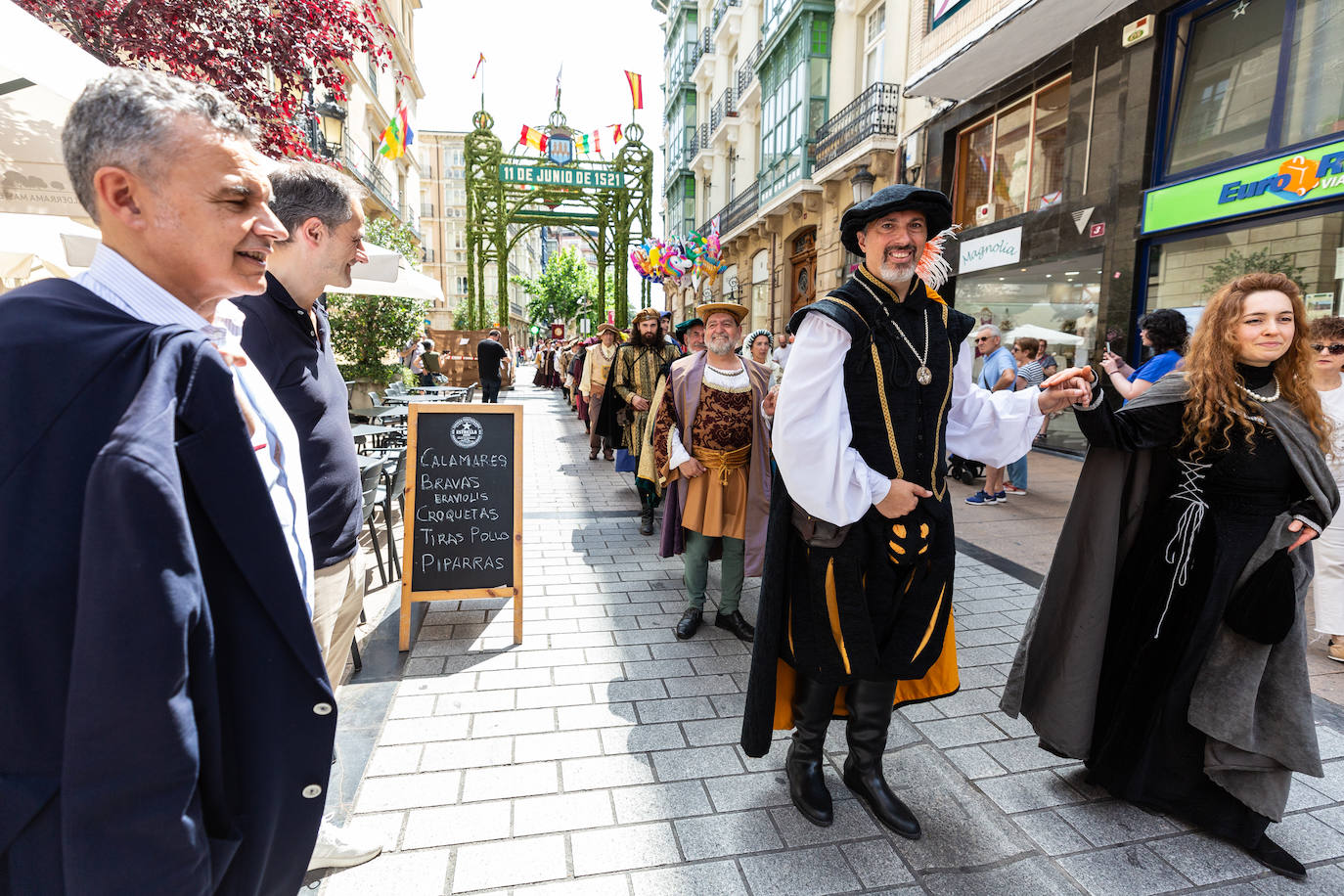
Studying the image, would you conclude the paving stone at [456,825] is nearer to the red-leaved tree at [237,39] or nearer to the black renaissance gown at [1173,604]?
the black renaissance gown at [1173,604]

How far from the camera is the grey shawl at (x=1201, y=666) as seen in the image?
2.35 meters

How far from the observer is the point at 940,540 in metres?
2.48

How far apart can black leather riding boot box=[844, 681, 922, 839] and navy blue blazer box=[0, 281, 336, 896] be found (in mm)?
2082

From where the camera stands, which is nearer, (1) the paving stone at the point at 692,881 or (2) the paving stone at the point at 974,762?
(1) the paving stone at the point at 692,881

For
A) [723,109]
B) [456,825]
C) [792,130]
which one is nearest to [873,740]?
[456,825]

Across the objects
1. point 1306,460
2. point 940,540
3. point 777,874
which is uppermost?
point 1306,460

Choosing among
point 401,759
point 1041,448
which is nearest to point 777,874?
point 401,759

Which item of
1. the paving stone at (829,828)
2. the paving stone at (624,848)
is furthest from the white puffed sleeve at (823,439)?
the paving stone at (624,848)

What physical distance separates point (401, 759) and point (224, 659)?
2.04 m

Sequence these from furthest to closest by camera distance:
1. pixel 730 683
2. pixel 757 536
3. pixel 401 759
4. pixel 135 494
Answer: pixel 757 536 < pixel 730 683 < pixel 401 759 < pixel 135 494

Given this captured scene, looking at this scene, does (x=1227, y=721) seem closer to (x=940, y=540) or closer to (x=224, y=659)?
(x=940, y=540)

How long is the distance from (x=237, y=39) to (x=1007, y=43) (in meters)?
9.92

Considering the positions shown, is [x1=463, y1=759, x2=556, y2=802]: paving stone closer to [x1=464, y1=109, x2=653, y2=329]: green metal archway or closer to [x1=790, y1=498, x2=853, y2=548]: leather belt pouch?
[x1=790, y1=498, x2=853, y2=548]: leather belt pouch

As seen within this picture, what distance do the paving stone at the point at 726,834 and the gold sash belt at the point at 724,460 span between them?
1976mm
